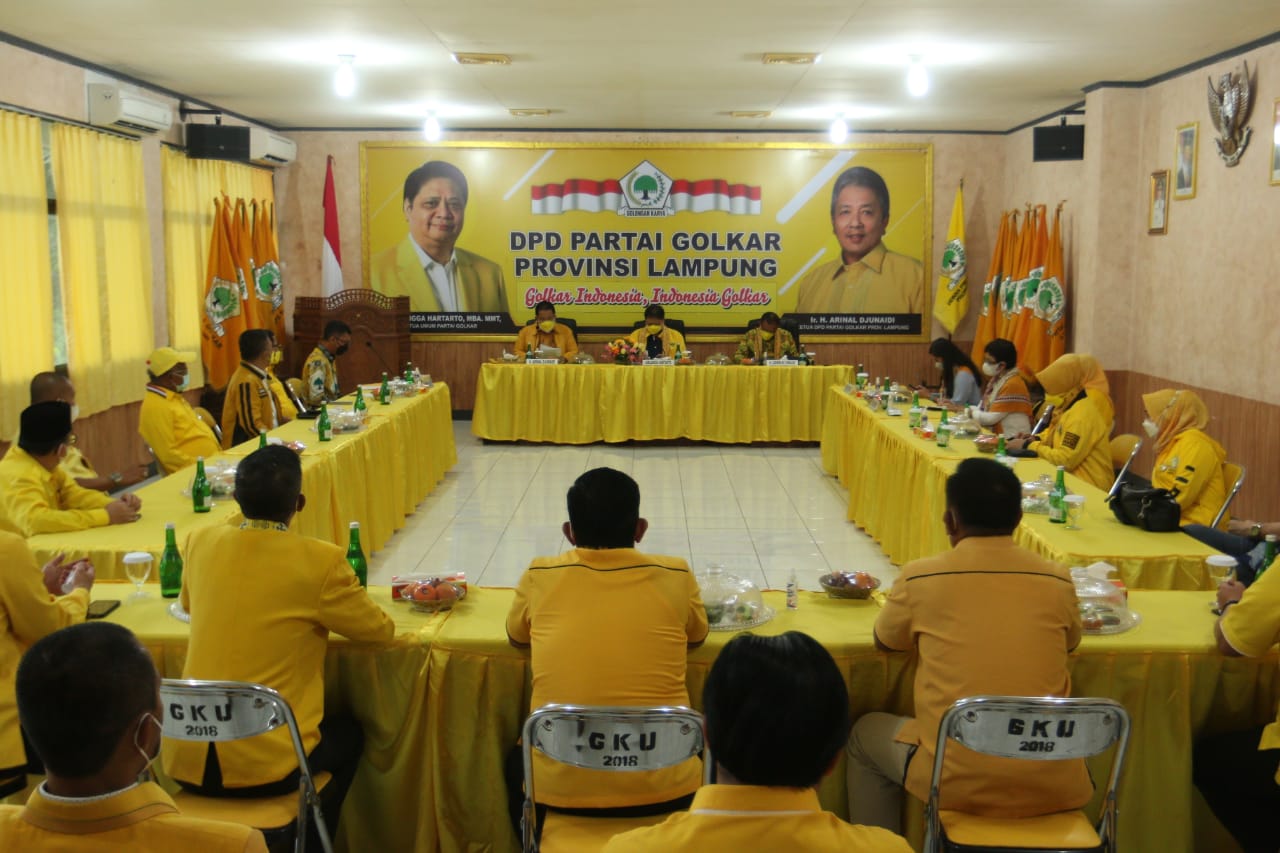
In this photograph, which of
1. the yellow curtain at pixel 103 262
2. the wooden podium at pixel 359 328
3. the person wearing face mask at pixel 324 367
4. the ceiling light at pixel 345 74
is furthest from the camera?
the wooden podium at pixel 359 328

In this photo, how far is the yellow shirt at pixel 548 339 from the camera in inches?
436

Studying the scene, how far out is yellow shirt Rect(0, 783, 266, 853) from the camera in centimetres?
143

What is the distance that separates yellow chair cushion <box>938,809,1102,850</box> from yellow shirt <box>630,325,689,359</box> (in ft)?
28.3

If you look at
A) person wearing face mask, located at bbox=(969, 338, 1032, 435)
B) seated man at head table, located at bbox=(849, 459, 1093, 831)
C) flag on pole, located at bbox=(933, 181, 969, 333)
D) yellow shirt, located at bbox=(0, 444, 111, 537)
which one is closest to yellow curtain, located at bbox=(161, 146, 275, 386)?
yellow shirt, located at bbox=(0, 444, 111, 537)

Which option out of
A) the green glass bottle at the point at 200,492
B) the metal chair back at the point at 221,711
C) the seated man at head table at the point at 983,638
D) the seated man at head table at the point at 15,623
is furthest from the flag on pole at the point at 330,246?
the seated man at head table at the point at 983,638

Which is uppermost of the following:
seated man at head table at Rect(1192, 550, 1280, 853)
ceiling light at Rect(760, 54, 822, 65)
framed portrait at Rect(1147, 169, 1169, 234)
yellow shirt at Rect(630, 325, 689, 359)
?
ceiling light at Rect(760, 54, 822, 65)

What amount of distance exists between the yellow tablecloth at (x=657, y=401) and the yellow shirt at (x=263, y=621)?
299 inches

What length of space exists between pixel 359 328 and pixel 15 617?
887 centimetres

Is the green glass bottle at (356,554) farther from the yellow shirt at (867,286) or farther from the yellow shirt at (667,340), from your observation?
the yellow shirt at (867,286)

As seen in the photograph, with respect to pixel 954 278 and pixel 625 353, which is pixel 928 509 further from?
pixel 954 278

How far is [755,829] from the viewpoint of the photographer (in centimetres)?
145

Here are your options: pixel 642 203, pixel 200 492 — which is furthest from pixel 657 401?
pixel 200 492

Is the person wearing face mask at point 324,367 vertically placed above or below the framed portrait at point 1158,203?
below

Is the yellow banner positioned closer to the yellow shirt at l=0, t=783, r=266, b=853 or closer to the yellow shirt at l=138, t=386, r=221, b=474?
the yellow shirt at l=138, t=386, r=221, b=474
